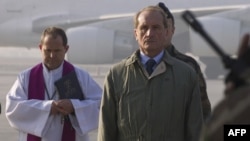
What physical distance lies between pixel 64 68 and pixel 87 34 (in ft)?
57.9

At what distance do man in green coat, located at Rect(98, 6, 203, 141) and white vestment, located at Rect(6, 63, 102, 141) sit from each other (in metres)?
0.75

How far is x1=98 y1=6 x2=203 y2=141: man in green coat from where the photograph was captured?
3.26 m

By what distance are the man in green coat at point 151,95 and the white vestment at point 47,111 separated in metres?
0.75

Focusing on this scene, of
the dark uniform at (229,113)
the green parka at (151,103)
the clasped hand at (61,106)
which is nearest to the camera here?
the dark uniform at (229,113)

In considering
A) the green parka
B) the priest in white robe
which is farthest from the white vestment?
the green parka

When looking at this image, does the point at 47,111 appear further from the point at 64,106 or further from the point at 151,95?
the point at 151,95

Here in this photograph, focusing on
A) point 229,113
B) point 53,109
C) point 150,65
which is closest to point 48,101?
point 53,109

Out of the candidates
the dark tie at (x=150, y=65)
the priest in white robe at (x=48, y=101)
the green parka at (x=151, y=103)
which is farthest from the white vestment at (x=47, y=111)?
the dark tie at (x=150, y=65)

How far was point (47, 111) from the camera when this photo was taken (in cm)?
411

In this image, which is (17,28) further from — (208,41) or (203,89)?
(208,41)

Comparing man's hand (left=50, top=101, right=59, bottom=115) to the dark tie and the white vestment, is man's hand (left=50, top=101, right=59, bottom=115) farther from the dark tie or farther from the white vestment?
the dark tie

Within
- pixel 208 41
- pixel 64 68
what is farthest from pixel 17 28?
pixel 208 41

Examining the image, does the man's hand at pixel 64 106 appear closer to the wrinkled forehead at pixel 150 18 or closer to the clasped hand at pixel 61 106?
the clasped hand at pixel 61 106

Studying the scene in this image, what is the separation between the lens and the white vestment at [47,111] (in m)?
4.11
